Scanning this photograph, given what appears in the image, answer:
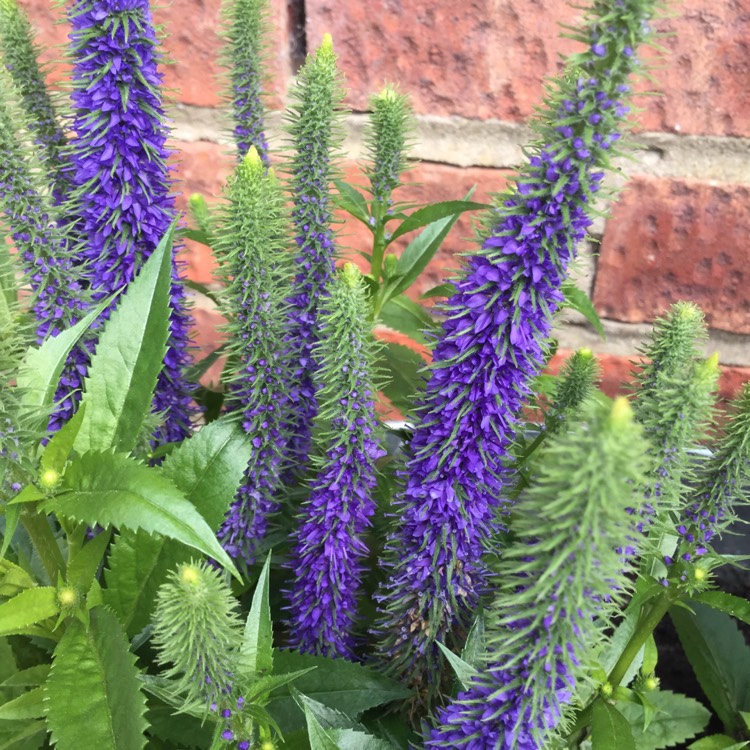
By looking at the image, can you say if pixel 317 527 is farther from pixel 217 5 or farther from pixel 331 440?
pixel 217 5

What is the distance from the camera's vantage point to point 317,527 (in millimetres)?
400

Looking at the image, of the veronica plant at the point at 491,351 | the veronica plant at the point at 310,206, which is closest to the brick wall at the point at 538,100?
the veronica plant at the point at 310,206

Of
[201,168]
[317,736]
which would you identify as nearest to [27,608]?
[317,736]

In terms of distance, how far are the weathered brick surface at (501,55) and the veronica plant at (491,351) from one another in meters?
0.43

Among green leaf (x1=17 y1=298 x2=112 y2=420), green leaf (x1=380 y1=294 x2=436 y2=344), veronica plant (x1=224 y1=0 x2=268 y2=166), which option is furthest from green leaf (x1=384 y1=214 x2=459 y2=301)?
green leaf (x1=17 y1=298 x2=112 y2=420)

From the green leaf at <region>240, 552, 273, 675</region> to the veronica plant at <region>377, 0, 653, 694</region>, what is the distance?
0.08 m

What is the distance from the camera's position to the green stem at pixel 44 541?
343 millimetres

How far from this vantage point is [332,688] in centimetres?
40

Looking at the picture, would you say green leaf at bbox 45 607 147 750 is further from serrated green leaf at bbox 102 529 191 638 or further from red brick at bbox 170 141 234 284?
red brick at bbox 170 141 234 284

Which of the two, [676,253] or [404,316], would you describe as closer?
[404,316]

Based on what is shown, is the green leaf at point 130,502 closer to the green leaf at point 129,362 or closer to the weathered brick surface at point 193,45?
the green leaf at point 129,362

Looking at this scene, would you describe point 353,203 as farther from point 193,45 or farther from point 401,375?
point 193,45

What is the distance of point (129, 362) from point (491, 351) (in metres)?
0.18

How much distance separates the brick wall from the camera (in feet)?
2.18
